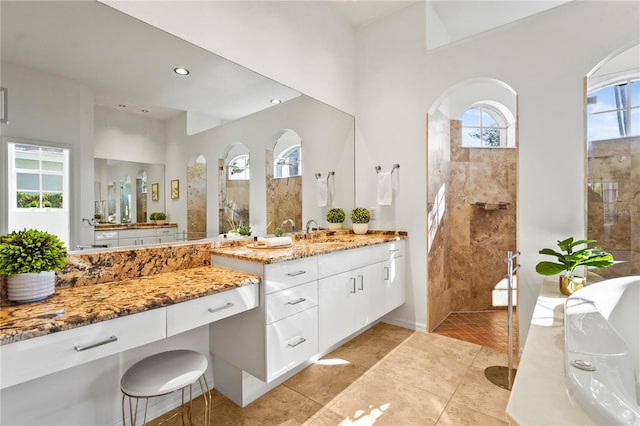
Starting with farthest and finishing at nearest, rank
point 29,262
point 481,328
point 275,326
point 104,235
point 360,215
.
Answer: point 360,215 < point 481,328 < point 275,326 < point 104,235 < point 29,262

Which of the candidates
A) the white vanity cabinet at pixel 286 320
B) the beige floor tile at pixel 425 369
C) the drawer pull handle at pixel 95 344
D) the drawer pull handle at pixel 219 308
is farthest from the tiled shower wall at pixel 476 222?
the drawer pull handle at pixel 95 344

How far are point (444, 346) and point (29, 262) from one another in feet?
9.31

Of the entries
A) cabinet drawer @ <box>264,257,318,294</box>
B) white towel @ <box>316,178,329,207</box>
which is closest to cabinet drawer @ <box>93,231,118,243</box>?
cabinet drawer @ <box>264,257,318,294</box>

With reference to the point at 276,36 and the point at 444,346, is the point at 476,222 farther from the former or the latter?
the point at 276,36

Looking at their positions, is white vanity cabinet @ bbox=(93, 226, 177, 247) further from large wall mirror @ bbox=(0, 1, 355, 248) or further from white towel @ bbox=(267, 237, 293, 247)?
white towel @ bbox=(267, 237, 293, 247)

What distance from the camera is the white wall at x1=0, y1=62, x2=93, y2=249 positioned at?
1.27m

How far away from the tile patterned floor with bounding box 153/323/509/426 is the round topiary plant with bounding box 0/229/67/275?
1.20 metres

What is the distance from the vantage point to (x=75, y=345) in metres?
1.05

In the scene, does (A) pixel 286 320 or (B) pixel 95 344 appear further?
(A) pixel 286 320

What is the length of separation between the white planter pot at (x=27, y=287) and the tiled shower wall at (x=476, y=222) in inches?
134

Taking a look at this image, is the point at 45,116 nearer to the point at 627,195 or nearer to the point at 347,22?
the point at 347,22

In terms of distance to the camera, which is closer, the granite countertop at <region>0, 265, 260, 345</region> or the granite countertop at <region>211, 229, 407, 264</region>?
the granite countertop at <region>0, 265, 260, 345</region>

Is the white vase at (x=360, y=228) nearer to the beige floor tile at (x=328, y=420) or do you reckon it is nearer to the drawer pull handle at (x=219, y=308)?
the beige floor tile at (x=328, y=420)

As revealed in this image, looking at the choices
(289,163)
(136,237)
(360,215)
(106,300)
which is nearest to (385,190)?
(360,215)
